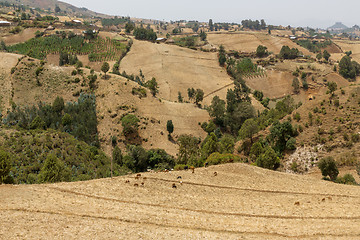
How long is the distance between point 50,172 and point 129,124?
29930 mm

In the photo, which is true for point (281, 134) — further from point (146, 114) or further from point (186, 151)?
point (146, 114)

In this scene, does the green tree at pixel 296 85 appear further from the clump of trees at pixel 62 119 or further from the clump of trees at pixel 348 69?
the clump of trees at pixel 62 119

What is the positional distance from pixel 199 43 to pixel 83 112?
106275 millimetres

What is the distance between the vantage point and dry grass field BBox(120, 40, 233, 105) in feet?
312

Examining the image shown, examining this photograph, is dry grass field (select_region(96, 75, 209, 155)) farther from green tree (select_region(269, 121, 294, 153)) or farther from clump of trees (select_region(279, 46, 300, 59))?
clump of trees (select_region(279, 46, 300, 59))

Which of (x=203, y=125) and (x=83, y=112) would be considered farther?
(x=203, y=125)

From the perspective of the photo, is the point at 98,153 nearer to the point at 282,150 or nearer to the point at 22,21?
the point at 282,150

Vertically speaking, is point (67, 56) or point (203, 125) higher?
point (67, 56)

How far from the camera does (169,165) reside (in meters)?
48.5

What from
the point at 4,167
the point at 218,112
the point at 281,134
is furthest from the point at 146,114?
the point at 4,167

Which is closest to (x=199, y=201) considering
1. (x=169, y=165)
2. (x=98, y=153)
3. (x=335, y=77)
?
(x=169, y=165)

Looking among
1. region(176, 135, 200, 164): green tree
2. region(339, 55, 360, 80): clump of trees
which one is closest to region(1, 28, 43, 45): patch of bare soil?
region(176, 135, 200, 164): green tree

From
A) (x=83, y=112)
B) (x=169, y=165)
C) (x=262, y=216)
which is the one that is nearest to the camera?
(x=262, y=216)

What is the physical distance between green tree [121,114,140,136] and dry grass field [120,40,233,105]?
89.7ft
